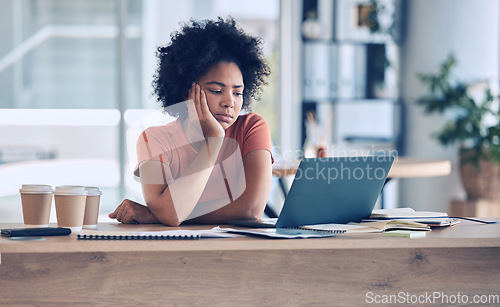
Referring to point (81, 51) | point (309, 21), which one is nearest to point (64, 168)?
point (81, 51)

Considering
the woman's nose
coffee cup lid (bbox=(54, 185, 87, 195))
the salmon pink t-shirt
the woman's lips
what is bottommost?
coffee cup lid (bbox=(54, 185, 87, 195))

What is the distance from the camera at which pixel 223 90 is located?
5.37ft

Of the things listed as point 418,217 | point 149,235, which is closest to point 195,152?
point 149,235

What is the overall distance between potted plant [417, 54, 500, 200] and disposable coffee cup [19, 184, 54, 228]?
3.49 m

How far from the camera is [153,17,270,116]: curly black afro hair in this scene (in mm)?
1679

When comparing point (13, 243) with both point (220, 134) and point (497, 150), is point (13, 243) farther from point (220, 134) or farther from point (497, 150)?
point (497, 150)

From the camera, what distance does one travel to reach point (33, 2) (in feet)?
15.0

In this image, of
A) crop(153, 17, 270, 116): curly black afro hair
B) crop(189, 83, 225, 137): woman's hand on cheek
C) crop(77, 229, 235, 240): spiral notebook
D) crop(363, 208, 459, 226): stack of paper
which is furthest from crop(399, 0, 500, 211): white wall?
crop(77, 229, 235, 240): spiral notebook

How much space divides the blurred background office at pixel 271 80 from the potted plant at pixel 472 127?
0.17 metres

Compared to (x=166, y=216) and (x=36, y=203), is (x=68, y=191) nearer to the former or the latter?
(x=36, y=203)

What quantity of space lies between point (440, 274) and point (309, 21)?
3913mm

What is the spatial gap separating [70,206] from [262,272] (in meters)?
0.43

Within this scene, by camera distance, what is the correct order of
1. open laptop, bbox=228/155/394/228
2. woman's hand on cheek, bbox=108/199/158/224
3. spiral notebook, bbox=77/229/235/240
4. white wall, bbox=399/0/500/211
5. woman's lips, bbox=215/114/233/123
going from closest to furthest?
spiral notebook, bbox=77/229/235/240, open laptop, bbox=228/155/394/228, woman's hand on cheek, bbox=108/199/158/224, woman's lips, bbox=215/114/233/123, white wall, bbox=399/0/500/211

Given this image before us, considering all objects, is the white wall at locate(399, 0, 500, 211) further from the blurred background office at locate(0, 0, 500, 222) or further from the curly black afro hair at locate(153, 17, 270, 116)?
the curly black afro hair at locate(153, 17, 270, 116)
